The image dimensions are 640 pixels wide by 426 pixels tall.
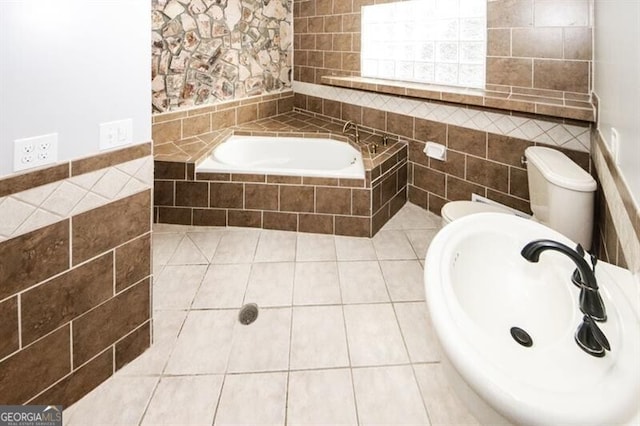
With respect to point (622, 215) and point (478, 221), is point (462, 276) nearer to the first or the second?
point (478, 221)

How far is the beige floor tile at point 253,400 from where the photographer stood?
153cm

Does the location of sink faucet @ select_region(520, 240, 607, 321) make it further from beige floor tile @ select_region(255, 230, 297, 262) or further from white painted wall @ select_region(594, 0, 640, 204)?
beige floor tile @ select_region(255, 230, 297, 262)

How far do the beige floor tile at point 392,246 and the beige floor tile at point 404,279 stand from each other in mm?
77

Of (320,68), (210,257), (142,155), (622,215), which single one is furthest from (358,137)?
(622,215)

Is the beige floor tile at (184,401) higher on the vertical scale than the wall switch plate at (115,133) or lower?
lower

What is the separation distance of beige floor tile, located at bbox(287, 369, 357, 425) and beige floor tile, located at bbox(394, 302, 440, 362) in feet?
1.23

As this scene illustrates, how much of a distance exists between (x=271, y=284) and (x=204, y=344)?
63cm

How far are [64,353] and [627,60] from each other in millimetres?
2316

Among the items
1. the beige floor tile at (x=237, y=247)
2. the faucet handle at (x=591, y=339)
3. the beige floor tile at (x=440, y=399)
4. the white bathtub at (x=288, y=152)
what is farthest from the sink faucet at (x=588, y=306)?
the white bathtub at (x=288, y=152)

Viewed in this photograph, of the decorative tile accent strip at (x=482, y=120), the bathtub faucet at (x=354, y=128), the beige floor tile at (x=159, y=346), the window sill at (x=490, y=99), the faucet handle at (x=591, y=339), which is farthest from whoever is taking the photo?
the bathtub faucet at (x=354, y=128)

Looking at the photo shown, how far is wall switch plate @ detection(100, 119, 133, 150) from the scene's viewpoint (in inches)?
59.1

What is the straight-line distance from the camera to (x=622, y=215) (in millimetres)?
1262

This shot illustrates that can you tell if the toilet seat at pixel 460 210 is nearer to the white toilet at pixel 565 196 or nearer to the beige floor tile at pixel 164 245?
the white toilet at pixel 565 196

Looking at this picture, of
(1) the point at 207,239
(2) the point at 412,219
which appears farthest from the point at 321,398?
(2) the point at 412,219
